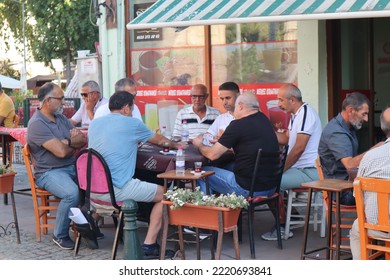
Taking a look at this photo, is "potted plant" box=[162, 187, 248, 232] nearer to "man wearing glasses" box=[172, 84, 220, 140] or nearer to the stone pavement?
the stone pavement

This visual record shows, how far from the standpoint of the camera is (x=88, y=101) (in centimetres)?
848

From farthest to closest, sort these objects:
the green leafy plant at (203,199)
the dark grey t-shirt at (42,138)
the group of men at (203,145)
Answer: the dark grey t-shirt at (42,138) → the group of men at (203,145) → the green leafy plant at (203,199)

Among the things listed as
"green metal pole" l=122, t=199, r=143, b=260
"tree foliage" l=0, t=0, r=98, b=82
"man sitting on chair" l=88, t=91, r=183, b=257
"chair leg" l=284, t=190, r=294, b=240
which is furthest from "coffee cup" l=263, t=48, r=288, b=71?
"tree foliage" l=0, t=0, r=98, b=82

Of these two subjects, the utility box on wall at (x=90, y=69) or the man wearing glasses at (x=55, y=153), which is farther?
the utility box on wall at (x=90, y=69)

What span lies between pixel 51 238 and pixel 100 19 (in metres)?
Answer: 4.04

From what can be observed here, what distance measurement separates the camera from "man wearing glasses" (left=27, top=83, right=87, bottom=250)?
21.6ft

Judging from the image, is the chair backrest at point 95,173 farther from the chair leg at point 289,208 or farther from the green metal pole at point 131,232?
the chair leg at point 289,208

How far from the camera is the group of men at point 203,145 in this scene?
5773 mm

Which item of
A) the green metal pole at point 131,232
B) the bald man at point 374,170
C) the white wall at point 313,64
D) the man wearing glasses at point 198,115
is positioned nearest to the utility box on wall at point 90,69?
the man wearing glasses at point 198,115

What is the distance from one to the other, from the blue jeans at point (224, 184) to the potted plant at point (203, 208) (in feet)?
2.85

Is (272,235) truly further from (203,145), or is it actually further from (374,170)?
(374,170)

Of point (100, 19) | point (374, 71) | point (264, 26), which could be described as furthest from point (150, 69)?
point (374, 71)

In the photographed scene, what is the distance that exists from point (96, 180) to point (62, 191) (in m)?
0.66
